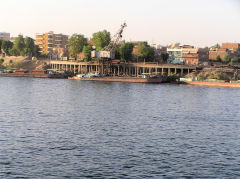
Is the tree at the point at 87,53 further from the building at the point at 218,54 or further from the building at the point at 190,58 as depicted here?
the building at the point at 218,54

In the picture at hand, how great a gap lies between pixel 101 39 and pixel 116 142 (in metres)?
134

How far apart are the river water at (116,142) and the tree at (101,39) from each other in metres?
108

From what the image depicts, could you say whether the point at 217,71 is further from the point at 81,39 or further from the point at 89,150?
the point at 89,150

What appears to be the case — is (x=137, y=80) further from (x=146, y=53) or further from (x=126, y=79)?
(x=146, y=53)

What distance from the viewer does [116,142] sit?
35.3 meters

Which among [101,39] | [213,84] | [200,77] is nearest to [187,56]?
[101,39]

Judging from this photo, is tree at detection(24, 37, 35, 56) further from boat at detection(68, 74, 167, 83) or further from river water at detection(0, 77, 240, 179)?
river water at detection(0, 77, 240, 179)

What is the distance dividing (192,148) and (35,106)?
29978 millimetres

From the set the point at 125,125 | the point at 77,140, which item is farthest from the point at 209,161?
the point at 125,125

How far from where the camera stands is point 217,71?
12594 cm

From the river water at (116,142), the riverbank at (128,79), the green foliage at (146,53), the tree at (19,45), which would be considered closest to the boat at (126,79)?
the riverbank at (128,79)

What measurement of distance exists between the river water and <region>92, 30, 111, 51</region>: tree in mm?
107851

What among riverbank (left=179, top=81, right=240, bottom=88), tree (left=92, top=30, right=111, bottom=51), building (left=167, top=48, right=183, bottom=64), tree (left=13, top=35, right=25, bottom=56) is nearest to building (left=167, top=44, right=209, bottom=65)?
building (left=167, top=48, right=183, bottom=64)

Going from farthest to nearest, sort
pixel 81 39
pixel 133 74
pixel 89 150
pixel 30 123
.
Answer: pixel 81 39 → pixel 133 74 → pixel 30 123 → pixel 89 150
